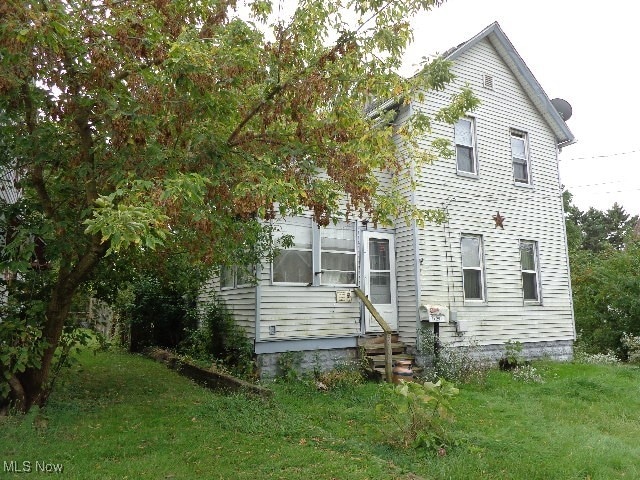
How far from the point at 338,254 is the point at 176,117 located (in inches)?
238

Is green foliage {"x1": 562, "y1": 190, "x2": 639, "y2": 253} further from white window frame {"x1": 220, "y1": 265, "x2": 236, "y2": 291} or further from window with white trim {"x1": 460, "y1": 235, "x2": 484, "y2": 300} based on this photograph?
white window frame {"x1": 220, "y1": 265, "x2": 236, "y2": 291}

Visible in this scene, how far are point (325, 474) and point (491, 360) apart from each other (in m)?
8.28

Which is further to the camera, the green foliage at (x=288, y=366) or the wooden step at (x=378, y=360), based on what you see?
the wooden step at (x=378, y=360)

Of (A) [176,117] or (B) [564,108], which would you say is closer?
(A) [176,117]

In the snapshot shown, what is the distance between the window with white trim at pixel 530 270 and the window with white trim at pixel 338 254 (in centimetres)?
503

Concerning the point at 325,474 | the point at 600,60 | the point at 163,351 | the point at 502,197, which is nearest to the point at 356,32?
the point at 325,474

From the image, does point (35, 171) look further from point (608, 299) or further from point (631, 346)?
point (608, 299)

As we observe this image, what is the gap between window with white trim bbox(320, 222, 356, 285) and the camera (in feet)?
36.6

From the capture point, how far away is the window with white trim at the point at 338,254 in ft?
36.6

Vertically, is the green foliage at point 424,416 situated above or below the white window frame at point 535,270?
below

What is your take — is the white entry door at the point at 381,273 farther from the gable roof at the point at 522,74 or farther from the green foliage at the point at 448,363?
the gable roof at the point at 522,74

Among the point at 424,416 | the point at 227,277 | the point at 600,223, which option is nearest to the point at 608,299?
the point at 227,277

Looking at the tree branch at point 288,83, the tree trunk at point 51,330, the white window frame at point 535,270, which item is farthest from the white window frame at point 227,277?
the white window frame at point 535,270

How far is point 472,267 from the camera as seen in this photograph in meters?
12.6
